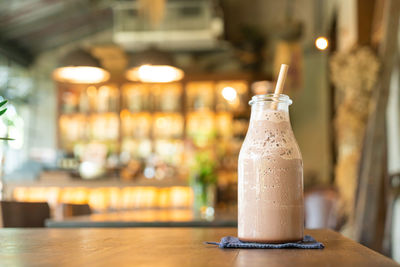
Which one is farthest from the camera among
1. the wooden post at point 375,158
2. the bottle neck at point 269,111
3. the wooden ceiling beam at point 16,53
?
the wooden ceiling beam at point 16,53

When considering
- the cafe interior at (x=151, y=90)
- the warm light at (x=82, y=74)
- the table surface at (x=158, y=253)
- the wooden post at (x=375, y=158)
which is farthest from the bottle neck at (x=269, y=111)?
the warm light at (x=82, y=74)

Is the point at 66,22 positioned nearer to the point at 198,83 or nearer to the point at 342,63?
the point at 198,83

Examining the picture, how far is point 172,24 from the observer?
29.5ft

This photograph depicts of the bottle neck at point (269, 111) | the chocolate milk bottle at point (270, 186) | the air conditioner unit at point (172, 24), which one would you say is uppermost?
the air conditioner unit at point (172, 24)

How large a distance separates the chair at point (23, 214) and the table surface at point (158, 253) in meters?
0.86

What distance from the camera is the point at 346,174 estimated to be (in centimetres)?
372

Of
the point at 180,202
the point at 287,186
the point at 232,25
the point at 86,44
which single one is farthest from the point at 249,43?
the point at 287,186

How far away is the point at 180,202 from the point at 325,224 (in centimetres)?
368

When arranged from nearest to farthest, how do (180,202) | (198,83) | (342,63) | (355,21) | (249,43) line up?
(342,63)
(355,21)
(180,202)
(198,83)
(249,43)

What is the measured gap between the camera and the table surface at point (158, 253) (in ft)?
2.40

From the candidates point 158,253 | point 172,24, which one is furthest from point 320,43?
point 172,24

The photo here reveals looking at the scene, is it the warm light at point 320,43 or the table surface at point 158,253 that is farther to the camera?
the warm light at point 320,43

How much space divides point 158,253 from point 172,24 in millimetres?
8416

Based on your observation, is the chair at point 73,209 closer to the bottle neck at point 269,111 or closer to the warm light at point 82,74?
the bottle neck at point 269,111
